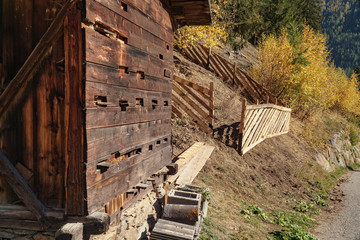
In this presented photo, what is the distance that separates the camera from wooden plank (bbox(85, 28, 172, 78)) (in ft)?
9.16

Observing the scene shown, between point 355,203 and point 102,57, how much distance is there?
11.8m

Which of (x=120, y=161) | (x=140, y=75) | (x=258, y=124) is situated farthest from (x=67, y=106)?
(x=258, y=124)

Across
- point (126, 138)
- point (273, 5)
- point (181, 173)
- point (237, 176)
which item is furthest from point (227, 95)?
point (273, 5)

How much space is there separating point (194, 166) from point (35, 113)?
16.5ft

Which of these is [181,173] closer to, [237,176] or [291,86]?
[237,176]

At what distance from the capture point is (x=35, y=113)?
9.48ft

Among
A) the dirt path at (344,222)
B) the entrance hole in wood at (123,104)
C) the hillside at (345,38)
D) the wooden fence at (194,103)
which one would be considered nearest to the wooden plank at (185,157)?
→ the wooden fence at (194,103)

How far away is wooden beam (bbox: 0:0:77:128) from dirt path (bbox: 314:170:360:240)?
26.1 feet

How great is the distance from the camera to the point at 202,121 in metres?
10.0

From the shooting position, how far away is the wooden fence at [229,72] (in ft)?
56.0

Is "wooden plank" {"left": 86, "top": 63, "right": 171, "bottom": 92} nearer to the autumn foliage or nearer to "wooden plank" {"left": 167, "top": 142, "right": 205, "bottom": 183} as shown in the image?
"wooden plank" {"left": 167, "top": 142, "right": 205, "bottom": 183}

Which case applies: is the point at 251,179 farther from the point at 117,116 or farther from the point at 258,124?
the point at 117,116

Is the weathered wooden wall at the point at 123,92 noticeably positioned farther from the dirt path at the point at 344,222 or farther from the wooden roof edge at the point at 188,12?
the dirt path at the point at 344,222

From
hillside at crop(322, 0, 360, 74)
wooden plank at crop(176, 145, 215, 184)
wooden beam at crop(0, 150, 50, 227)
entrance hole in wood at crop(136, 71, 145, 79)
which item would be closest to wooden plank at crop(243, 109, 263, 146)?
wooden plank at crop(176, 145, 215, 184)
